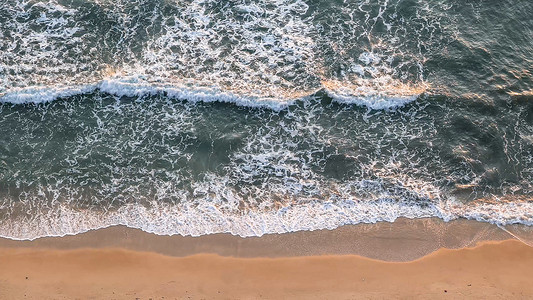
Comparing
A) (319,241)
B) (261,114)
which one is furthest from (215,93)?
(319,241)

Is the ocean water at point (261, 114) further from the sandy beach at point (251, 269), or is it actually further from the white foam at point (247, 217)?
the sandy beach at point (251, 269)

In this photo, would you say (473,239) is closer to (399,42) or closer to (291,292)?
(291,292)

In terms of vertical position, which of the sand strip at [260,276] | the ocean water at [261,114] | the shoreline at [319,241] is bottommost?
the sand strip at [260,276]

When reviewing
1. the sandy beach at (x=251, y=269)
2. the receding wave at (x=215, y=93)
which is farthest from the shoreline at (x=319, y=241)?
the receding wave at (x=215, y=93)

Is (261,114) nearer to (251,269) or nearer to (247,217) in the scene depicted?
(247,217)

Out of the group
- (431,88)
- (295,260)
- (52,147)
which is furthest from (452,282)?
(52,147)

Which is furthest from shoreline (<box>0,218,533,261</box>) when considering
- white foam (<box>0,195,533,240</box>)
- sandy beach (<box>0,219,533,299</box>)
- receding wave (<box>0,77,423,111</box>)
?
receding wave (<box>0,77,423,111</box>)
